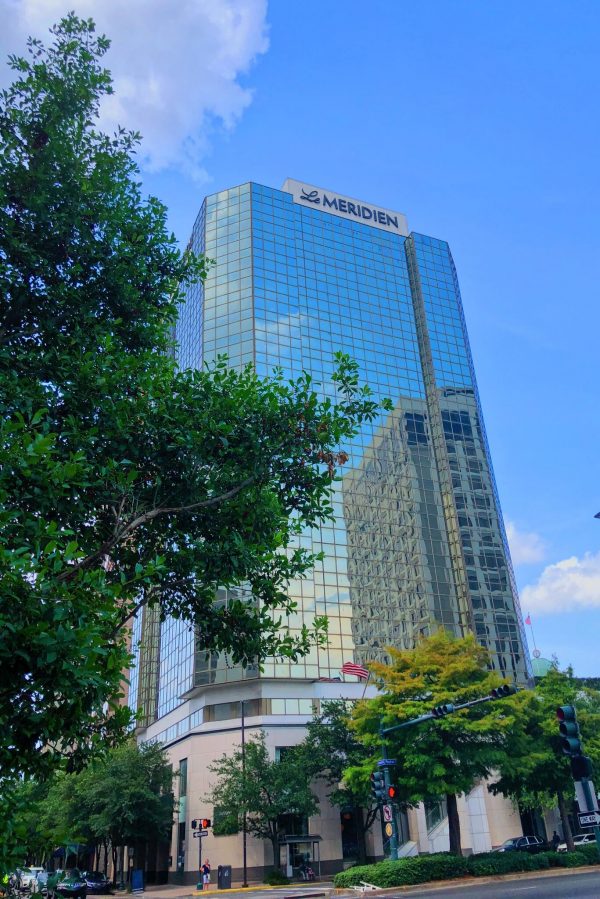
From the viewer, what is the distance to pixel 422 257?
91.6 m

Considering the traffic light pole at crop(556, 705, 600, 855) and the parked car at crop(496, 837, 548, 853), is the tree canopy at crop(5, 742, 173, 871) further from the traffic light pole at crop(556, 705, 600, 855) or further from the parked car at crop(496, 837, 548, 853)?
the traffic light pole at crop(556, 705, 600, 855)

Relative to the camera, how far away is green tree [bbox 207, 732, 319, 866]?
4200 cm

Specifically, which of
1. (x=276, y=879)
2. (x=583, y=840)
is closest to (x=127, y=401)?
(x=276, y=879)

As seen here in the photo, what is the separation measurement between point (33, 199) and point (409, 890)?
1100 inches

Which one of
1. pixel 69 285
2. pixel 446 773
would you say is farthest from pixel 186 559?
pixel 446 773

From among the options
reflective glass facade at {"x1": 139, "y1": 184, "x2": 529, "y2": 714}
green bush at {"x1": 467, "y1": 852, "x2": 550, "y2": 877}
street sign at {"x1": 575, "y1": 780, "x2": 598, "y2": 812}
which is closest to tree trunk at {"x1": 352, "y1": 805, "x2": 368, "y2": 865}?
reflective glass facade at {"x1": 139, "y1": 184, "x2": 529, "y2": 714}

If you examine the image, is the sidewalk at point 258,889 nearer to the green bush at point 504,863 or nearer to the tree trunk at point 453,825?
the tree trunk at point 453,825

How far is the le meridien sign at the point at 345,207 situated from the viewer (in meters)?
85.5

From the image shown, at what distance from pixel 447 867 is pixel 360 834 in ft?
65.9

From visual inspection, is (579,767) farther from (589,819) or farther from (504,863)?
(504,863)

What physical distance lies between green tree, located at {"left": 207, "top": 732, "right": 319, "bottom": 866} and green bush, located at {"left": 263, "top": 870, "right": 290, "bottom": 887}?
792mm

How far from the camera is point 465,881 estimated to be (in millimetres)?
28688

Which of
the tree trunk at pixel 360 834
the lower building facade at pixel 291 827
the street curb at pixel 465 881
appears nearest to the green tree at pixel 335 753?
the tree trunk at pixel 360 834

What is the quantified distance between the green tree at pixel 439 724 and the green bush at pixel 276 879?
13079 mm
